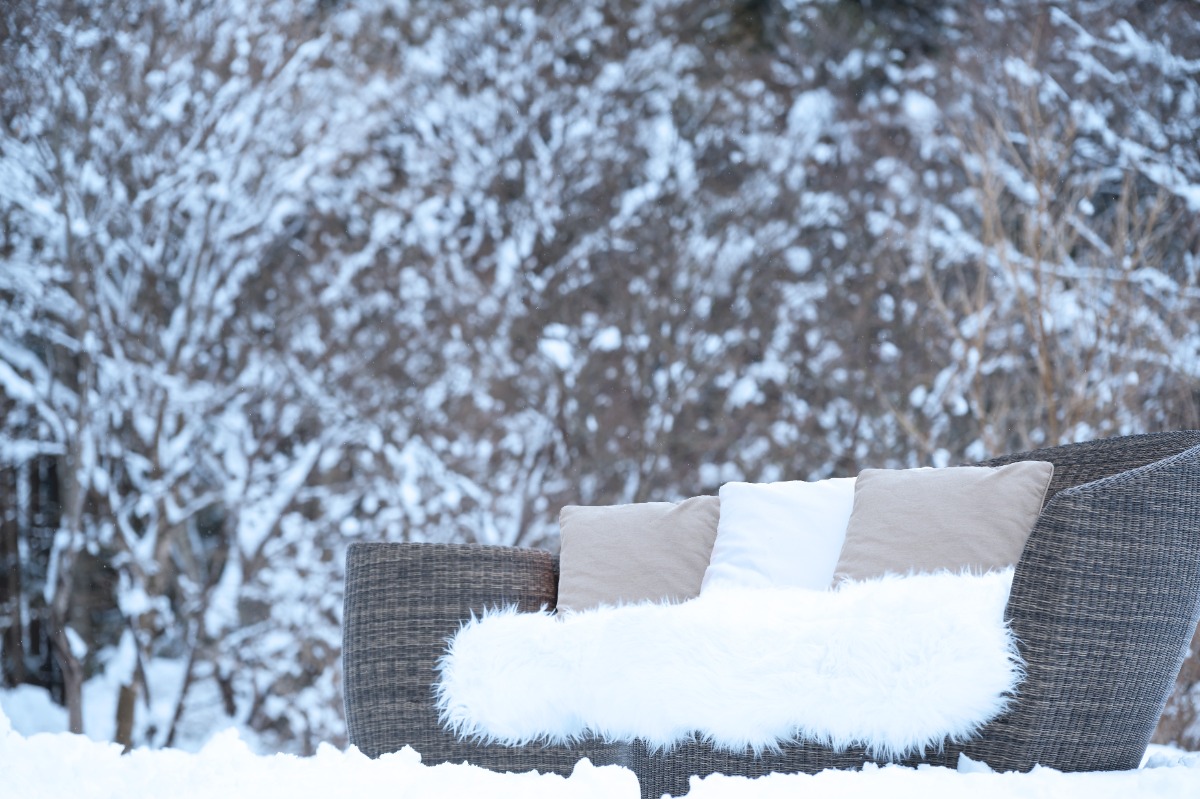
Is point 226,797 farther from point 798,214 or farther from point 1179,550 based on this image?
point 798,214

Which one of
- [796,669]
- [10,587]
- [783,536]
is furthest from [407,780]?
[10,587]

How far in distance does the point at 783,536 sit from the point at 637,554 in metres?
0.27

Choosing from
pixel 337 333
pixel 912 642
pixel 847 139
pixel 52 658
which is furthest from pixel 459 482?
pixel 912 642

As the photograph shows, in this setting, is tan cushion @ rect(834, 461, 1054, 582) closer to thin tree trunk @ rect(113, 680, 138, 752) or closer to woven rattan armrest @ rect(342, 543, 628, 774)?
woven rattan armrest @ rect(342, 543, 628, 774)

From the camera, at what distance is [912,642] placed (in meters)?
1.38

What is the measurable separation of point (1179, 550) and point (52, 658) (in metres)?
3.57

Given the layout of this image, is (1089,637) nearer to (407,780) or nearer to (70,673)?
(407,780)

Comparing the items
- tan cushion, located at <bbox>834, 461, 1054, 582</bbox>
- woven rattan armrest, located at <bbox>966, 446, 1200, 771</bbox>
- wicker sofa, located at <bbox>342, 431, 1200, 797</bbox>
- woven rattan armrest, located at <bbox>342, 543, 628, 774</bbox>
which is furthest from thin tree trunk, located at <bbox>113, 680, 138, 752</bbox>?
woven rattan armrest, located at <bbox>966, 446, 1200, 771</bbox>

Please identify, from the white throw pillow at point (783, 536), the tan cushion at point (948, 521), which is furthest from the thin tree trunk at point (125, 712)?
the tan cushion at point (948, 521)

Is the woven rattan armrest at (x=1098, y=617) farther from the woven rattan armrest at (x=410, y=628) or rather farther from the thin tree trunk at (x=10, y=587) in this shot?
the thin tree trunk at (x=10, y=587)

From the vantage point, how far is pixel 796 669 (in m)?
1.40

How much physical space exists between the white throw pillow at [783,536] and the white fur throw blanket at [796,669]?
292mm

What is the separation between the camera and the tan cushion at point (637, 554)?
2006mm

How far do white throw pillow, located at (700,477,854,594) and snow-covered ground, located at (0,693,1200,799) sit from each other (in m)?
0.60
